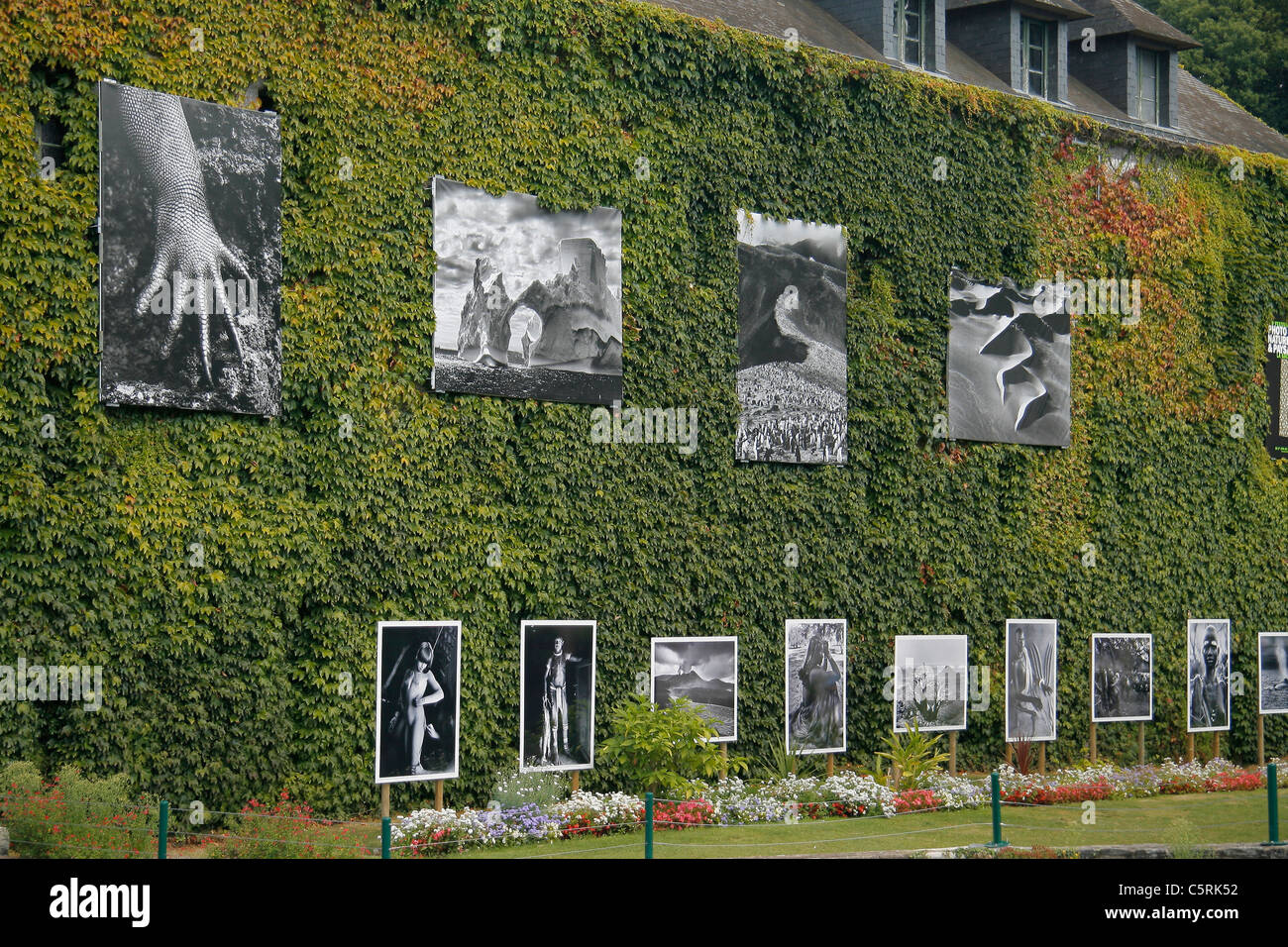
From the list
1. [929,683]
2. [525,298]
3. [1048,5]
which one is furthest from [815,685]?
[1048,5]

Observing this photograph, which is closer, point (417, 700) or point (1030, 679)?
point (417, 700)

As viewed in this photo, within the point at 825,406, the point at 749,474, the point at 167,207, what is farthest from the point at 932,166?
the point at 167,207

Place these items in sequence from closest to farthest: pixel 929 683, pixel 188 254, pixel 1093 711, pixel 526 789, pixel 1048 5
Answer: pixel 188 254 < pixel 526 789 < pixel 929 683 < pixel 1093 711 < pixel 1048 5

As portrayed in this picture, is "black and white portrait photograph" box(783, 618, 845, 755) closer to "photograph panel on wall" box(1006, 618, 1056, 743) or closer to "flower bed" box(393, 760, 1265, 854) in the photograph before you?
"flower bed" box(393, 760, 1265, 854)

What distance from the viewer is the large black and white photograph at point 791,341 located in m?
22.7

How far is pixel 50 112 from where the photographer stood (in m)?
16.9

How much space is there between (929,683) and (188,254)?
13.9 meters

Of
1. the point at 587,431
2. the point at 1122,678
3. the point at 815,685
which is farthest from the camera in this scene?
the point at 1122,678

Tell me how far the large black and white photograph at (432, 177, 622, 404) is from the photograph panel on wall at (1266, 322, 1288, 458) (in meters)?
16.3

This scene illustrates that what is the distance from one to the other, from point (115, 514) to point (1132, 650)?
61.5ft

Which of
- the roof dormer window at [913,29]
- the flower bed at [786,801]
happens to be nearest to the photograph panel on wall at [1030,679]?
the flower bed at [786,801]

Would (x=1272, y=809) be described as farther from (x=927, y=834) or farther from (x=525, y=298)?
(x=525, y=298)

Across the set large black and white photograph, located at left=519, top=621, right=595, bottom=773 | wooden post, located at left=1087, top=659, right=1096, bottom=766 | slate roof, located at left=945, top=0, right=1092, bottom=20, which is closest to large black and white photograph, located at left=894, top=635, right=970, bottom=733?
wooden post, located at left=1087, top=659, right=1096, bottom=766

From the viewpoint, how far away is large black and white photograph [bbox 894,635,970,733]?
23.7 meters
